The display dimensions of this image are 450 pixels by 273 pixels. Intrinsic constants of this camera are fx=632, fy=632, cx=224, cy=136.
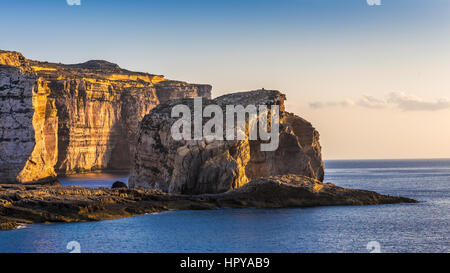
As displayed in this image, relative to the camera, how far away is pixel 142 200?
60094 mm

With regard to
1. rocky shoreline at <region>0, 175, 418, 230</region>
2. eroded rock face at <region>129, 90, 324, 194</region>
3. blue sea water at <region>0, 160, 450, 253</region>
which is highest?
eroded rock face at <region>129, 90, 324, 194</region>

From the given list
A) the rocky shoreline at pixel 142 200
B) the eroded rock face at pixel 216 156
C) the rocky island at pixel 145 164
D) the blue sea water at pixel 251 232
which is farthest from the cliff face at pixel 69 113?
the blue sea water at pixel 251 232

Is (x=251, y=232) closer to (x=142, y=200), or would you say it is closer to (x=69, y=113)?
(x=142, y=200)

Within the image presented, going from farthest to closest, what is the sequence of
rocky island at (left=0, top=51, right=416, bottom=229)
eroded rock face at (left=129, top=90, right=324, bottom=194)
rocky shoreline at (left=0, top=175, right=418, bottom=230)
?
eroded rock face at (left=129, top=90, right=324, bottom=194)
rocky island at (left=0, top=51, right=416, bottom=229)
rocky shoreline at (left=0, top=175, right=418, bottom=230)

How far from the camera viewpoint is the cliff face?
3169 inches

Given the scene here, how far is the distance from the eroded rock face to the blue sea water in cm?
710

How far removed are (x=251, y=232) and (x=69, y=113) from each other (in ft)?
258

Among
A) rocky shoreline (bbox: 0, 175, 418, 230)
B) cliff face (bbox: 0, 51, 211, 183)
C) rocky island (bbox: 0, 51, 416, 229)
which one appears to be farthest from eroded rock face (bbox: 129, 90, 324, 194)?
cliff face (bbox: 0, 51, 211, 183)

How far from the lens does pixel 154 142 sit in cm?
7369

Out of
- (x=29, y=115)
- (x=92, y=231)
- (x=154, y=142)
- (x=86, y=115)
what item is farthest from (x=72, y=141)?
(x=92, y=231)

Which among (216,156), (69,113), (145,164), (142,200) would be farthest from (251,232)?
(69,113)

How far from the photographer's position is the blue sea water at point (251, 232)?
41469mm

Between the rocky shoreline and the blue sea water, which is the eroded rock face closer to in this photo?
the rocky shoreline
